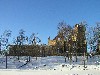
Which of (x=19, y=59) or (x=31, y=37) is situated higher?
(x=31, y=37)

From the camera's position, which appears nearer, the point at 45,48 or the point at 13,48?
the point at 13,48

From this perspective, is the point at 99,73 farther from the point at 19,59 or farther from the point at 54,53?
the point at 54,53

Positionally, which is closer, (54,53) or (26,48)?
(26,48)

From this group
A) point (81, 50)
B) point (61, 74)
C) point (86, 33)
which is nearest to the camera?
point (61, 74)

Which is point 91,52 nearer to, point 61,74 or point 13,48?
point 13,48

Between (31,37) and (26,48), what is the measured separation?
5.34 meters

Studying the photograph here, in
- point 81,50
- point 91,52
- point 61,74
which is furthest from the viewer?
point 81,50

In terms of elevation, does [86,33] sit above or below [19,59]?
Answer: above

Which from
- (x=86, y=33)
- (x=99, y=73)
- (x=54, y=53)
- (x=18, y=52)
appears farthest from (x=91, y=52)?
(x=99, y=73)

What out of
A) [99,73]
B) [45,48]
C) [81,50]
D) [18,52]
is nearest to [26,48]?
[18,52]

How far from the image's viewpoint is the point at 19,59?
64.2 meters

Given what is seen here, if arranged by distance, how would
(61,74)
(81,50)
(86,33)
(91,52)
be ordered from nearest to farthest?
(61,74), (86,33), (91,52), (81,50)

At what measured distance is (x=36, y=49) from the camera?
68375 mm

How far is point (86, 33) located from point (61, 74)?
930 inches
